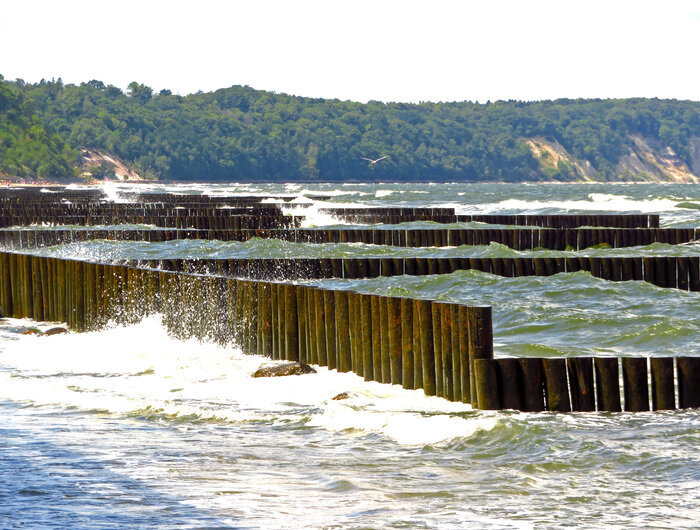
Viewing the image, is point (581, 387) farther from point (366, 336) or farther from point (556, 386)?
point (366, 336)

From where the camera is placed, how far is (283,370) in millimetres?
11875

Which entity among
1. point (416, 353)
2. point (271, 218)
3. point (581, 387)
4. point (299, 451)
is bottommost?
point (299, 451)

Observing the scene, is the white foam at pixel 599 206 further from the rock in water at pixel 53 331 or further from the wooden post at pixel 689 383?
the wooden post at pixel 689 383

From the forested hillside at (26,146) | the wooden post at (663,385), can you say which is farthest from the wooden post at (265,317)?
the forested hillside at (26,146)

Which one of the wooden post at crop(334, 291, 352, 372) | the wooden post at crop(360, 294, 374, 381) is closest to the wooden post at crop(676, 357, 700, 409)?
the wooden post at crop(360, 294, 374, 381)

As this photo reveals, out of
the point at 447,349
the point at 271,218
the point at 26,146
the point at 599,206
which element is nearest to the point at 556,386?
the point at 447,349

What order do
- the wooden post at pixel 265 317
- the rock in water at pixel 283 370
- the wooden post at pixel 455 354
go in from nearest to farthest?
the wooden post at pixel 455 354
the rock in water at pixel 283 370
the wooden post at pixel 265 317

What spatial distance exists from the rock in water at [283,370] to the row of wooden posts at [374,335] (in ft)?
1.21

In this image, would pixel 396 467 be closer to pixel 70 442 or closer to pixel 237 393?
pixel 70 442

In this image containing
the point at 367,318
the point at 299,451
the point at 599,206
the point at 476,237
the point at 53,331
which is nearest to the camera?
the point at 299,451

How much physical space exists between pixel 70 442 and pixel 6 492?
1.55 metres

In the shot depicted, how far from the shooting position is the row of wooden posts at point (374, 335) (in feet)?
31.5

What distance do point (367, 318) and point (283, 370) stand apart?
1132 millimetres

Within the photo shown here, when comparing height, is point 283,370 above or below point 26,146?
below
